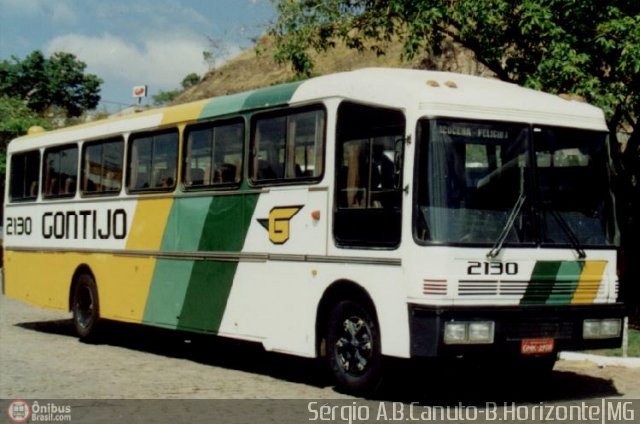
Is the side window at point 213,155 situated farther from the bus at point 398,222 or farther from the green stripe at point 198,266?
the green stripe at point 198,266

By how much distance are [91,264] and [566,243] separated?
7750mm

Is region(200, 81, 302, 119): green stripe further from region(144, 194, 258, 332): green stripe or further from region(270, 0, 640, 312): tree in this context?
region(270, 0, 640, 312): tree

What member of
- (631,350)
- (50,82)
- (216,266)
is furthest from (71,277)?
(50,82)

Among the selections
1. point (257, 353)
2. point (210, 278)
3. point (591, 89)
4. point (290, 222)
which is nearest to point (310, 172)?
point (290, 222)

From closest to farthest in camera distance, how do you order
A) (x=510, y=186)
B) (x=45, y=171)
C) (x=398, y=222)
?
(x=398, y=222), (x=510, y=186), (x=45, y=171)

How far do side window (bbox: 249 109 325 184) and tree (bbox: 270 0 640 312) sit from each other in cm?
506

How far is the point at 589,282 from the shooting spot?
10.1 meters

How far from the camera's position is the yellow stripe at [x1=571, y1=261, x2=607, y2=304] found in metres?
9.99

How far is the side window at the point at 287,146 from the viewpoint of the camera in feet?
35.3

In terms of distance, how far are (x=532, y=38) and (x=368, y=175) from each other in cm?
787

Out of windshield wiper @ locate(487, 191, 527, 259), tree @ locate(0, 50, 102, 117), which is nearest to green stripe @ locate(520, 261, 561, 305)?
windshield wiper @ locate(487, 191, 527, 259)

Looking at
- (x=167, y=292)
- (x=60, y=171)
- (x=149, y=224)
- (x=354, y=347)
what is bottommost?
(x=354, y=347)

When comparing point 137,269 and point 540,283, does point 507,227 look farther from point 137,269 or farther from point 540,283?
point 137,269

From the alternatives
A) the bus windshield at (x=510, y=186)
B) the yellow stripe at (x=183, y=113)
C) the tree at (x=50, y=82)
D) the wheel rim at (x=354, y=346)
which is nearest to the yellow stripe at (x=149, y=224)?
the yellow stripe at (x=183, y=113)
